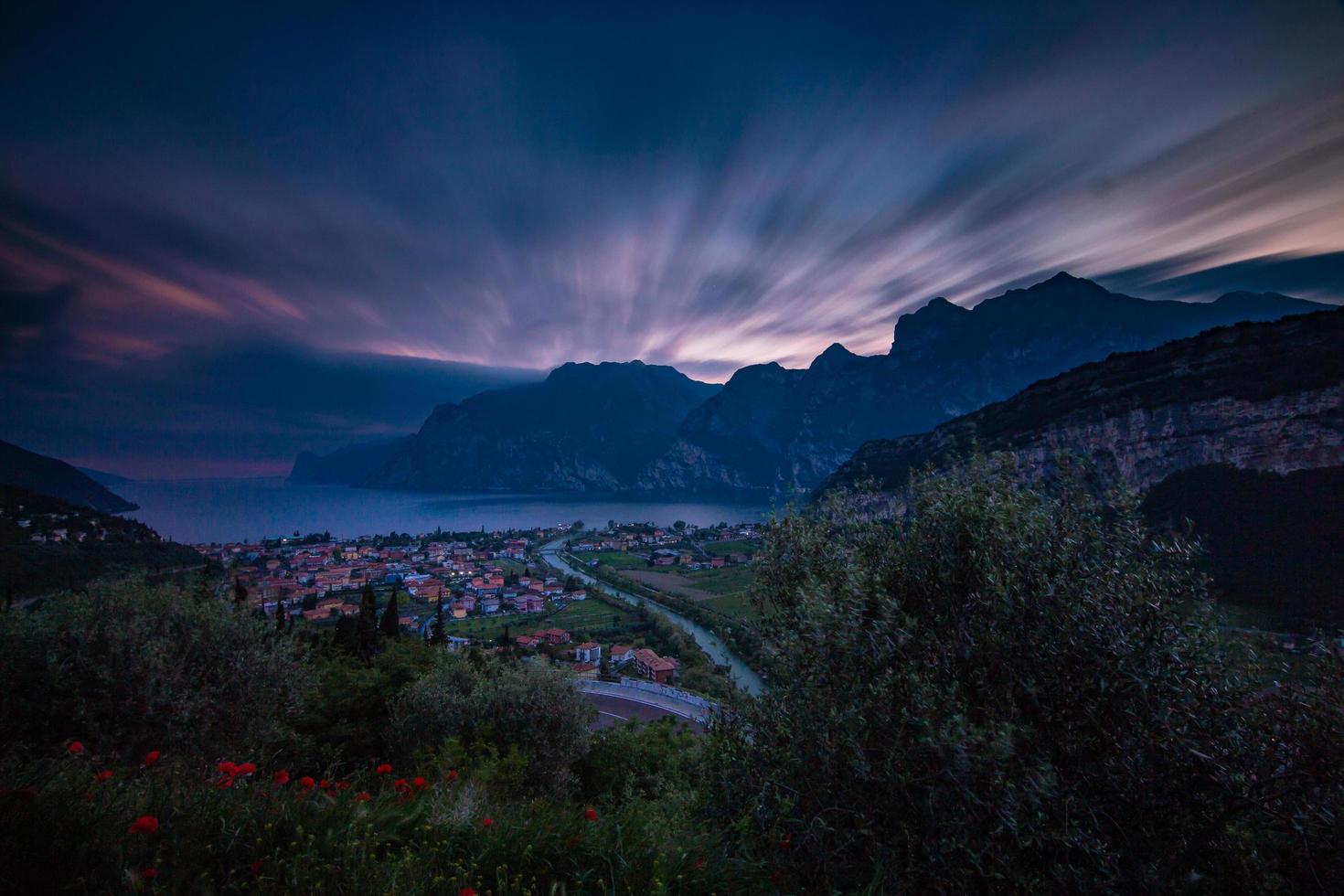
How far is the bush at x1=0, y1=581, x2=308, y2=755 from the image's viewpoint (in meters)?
8.89

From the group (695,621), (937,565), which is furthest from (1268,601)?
(695,621)

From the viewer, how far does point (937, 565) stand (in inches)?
245

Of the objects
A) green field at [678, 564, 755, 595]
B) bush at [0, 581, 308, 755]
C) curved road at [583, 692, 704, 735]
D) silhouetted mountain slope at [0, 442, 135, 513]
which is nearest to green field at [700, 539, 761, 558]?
green field at [678, 564, 755, 595]

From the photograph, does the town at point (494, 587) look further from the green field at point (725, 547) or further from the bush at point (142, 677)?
A: the bush at point (142, 677)

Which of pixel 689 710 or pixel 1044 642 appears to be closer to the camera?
pixel 1044 642

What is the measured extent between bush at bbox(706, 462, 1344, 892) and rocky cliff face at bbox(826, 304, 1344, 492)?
91.1ft

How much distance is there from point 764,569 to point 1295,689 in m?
5.74

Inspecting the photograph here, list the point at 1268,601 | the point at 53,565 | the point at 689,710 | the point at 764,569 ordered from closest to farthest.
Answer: the point at 764,569 < the point at 1268,601 < the point at 689,710 < the point at 53,565

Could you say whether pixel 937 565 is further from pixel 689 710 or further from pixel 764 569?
pixel 689 710

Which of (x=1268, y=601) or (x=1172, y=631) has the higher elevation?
(x=1172, y=631)

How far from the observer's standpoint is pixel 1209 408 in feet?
165

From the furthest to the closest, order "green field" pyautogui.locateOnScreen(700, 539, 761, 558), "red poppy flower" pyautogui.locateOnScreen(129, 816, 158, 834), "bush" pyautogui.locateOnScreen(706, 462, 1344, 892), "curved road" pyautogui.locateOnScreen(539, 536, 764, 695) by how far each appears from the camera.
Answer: "green field" pyautogui.locateOnScreen(700, 539, 761, 558)
"curved road" pyautogui.locateOnScreen(539, 536, 764, 695)
"bush" pyautogui.locateOnScreen(706, 462, 1344, 892)
"red poppy flower" pyautogui.locateOnScreen(129, 816, 158, 834)

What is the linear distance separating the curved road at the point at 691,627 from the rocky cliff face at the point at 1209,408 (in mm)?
20493

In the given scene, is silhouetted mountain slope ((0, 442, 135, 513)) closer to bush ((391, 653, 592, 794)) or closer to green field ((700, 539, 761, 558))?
green field ((700, 539, 761, 558))
